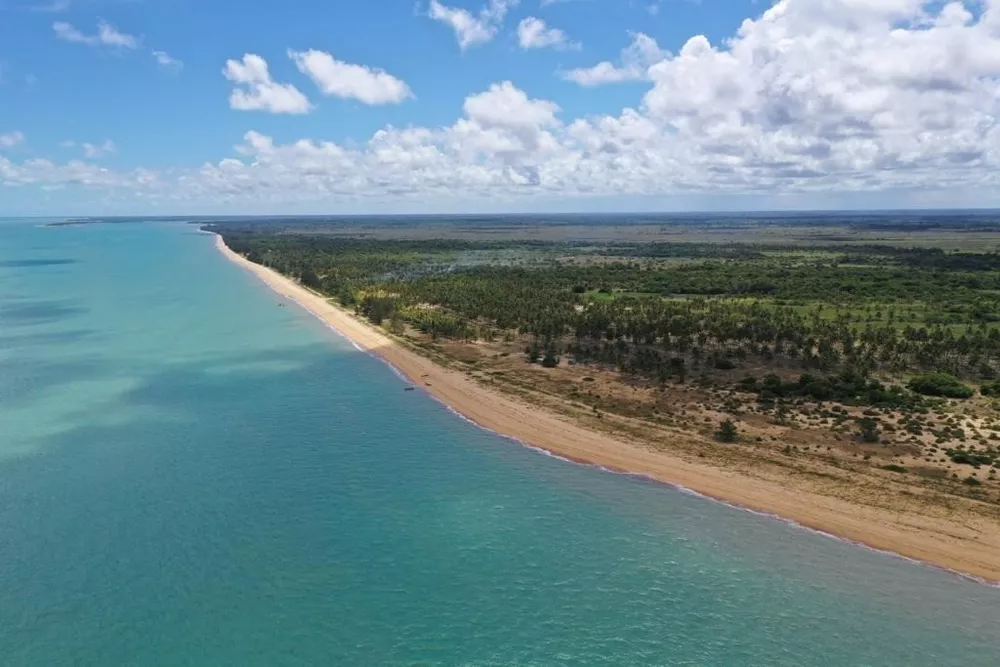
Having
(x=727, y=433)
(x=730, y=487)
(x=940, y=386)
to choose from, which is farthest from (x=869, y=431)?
(x=940, y=386)

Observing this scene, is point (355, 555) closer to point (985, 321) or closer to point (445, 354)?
point (445, 354)

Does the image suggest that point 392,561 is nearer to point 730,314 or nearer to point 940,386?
point 940,386

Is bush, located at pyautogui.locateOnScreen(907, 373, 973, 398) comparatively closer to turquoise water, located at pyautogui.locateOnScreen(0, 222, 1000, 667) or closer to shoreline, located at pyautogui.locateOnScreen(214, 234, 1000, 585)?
shoreline, located at pyautogui.locateOnScreen(214, 234, 1000, 585)

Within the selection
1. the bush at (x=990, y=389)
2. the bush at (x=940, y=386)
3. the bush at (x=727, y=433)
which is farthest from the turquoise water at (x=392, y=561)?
the bush at (x=990, y=389)

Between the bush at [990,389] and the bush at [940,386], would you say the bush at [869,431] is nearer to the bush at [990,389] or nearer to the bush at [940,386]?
the bush at [940,386]

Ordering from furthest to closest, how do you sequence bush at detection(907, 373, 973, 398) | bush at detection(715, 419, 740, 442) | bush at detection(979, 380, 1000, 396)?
bush at detection(979, 380, 1000, 396), bush at detection(907, 373, 973, 398), bush at detection(715, 419, 740, 442)

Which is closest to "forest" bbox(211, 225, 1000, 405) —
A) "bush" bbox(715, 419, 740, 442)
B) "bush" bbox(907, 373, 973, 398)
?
"bush" bbox(907, 373, 973, 398)

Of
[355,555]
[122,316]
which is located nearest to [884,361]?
[355,555]
